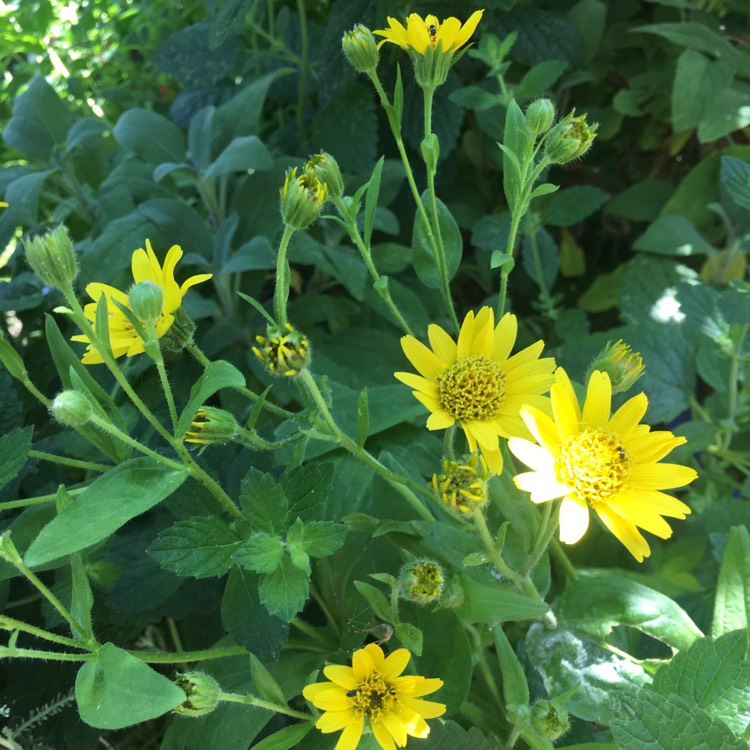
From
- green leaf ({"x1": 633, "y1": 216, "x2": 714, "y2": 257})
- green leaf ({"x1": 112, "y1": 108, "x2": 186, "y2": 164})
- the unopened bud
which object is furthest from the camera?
green leaf ({"x1": 633, "y1": 216, "x2": 714, "y2": 257})

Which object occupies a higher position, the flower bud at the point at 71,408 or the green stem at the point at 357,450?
the flower bud at the point at 71,408

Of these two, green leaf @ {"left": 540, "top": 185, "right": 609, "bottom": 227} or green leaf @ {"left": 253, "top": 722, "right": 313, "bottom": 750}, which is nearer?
green leaf @ {"left": 253, "top": 722, "right": 313, "bottom": 750}

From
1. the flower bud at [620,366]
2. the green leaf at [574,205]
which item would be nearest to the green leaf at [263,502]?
the flower bud at [620,366]

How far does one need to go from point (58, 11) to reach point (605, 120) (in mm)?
746

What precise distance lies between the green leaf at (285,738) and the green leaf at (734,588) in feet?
0.99

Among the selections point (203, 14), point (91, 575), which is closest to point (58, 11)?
point (203, 14)

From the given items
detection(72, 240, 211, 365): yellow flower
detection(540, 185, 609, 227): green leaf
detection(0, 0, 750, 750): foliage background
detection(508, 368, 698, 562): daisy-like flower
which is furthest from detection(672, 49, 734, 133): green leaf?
detection(72, 240, 211, 365): yellow flower

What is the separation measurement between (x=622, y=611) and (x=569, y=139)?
0.33 meters

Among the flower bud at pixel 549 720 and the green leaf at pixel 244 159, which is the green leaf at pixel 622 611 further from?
the green leaf at pixel 244 159

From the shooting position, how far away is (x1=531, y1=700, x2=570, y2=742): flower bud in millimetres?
427

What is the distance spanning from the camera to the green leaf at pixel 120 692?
0.36 metres

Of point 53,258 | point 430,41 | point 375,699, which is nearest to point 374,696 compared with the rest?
point 375,699

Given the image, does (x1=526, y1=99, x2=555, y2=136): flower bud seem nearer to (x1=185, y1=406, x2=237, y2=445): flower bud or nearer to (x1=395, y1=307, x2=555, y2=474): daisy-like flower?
(x1=395, y1=307, x2=555, y2=474): daisy-like flower

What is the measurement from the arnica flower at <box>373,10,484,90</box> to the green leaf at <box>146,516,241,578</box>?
33 cm
